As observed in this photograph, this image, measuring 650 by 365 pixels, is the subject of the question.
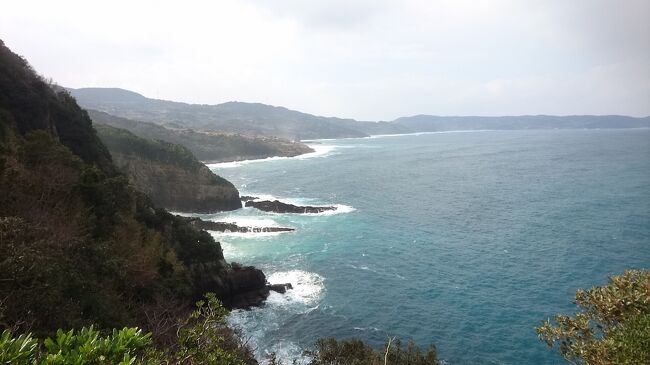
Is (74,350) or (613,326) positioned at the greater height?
(74,350)

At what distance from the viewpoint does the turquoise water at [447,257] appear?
35719 mm

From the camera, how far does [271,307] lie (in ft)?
135

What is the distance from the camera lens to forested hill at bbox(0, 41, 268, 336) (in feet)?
54.7

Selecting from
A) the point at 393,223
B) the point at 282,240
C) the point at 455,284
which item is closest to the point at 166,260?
the point at 282,240

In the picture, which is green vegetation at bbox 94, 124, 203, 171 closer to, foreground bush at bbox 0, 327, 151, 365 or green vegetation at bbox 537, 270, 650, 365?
green vegetation at bbox 537, 270, 650, 365

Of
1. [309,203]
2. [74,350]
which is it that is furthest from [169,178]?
[74,350]

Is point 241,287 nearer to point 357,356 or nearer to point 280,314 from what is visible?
point 280,314

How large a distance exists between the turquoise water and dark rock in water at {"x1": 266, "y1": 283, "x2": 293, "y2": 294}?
1122 mm

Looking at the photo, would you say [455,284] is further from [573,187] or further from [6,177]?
[573,187]

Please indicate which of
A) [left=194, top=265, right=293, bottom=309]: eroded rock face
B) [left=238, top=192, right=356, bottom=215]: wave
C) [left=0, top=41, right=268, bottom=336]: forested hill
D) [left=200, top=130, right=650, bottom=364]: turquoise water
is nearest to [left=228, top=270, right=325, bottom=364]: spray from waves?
[left=200, top=130, right=650, bottom=364]: turquoise water

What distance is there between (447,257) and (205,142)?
141508 millimetres

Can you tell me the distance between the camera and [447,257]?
5253 centimetres

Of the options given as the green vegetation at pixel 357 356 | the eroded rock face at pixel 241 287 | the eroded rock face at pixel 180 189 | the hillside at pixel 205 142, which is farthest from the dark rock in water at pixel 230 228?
the hillside at pixel 205 142

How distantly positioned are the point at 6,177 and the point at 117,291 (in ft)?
32.8
